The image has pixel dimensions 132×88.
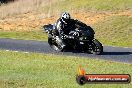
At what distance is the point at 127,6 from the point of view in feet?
143

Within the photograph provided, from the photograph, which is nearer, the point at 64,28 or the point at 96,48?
the point at 96,48

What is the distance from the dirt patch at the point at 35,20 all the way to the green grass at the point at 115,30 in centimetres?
151

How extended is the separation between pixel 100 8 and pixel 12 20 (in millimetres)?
8635

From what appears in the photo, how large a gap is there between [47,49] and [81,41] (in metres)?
1.96

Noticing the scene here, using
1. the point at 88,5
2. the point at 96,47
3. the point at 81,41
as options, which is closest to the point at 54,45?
the point at 81,41

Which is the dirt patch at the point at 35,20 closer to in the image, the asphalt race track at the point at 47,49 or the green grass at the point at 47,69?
the asphalt race track at the point at 47,49

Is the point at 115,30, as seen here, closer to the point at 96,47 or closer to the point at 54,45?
the point at 54,45

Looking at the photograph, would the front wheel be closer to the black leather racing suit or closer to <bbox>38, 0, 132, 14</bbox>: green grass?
the black leather racing suit

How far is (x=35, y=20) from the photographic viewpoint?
43.7m

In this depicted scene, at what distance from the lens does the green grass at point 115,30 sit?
3165cm

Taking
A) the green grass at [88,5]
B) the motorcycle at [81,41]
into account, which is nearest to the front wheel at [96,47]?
the motorcycle at [81,41]

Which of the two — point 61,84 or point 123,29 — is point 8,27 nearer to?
point 123,29

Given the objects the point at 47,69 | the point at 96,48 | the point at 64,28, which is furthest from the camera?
the point at 64,28

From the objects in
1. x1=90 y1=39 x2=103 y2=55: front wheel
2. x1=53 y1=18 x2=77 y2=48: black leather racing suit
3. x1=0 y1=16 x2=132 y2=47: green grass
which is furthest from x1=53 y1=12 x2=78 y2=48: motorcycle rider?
x1=0 y1=16 x2=132 y2=47: green grass
